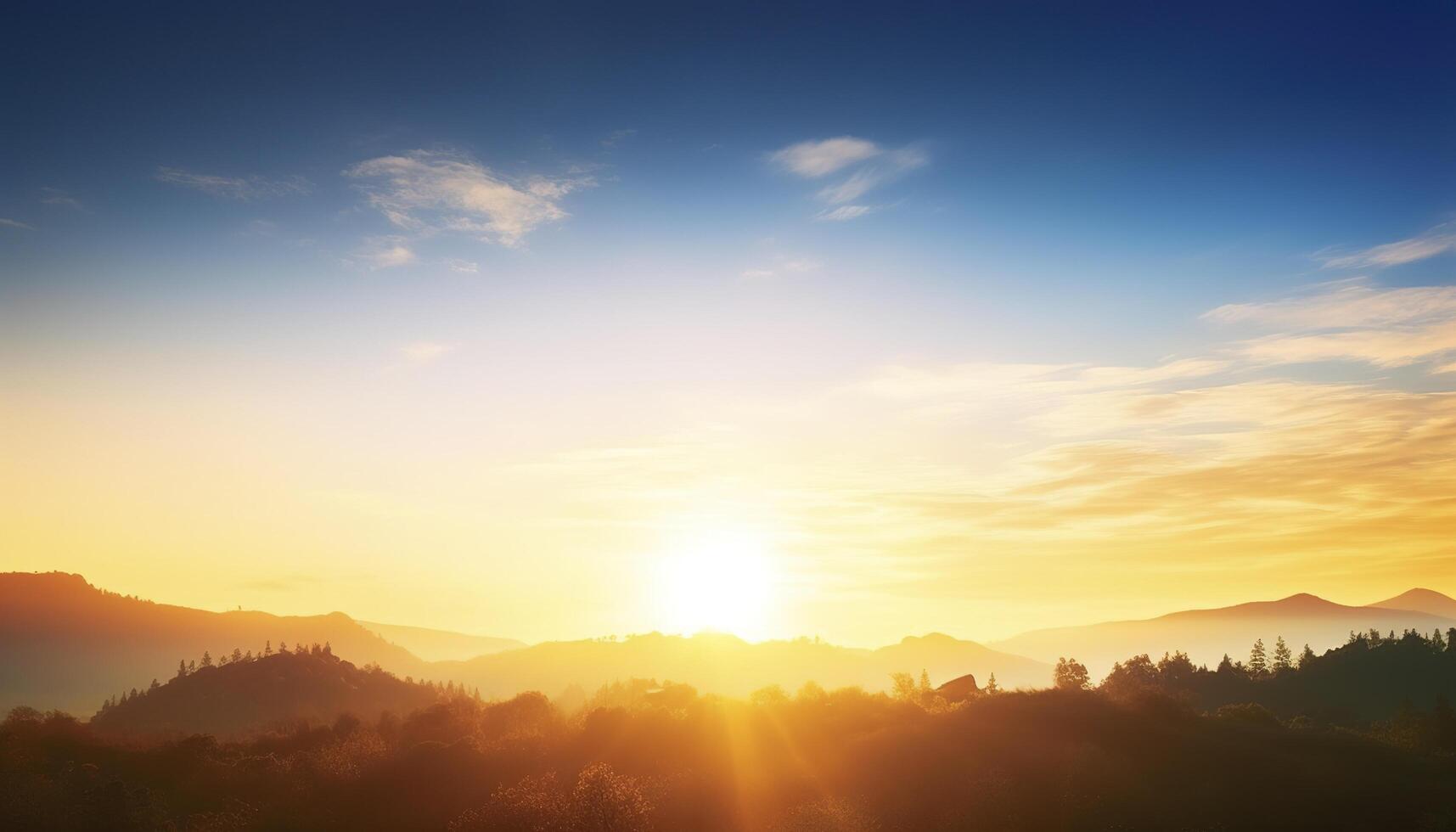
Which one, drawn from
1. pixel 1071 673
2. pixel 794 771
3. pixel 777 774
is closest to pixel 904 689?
pixel 1071 673

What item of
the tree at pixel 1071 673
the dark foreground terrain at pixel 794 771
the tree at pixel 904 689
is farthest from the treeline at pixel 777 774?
the tree at pixel 1071 673

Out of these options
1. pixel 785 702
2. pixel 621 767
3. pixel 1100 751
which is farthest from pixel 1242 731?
pixel 621 767

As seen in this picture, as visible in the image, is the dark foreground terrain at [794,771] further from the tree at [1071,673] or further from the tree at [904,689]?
the tree at [1071,673]

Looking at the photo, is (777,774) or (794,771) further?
(794,771)

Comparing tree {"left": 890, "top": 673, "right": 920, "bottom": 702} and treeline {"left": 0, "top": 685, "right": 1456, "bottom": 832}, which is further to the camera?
tree {"left": 890, "top": 673, "right": 920, "bottom": 702}

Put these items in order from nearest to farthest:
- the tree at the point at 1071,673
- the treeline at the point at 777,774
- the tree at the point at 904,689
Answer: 1. the treeline at the point at 777,774
2. the tree at the point at 904,689
3. the tree at the point at 1071,673

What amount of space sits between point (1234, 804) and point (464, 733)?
341 ft

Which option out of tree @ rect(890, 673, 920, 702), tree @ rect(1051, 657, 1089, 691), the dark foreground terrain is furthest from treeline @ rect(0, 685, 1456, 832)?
tree @ rect(1051, 657, 1089, 691)

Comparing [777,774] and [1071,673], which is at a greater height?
[1071,673]

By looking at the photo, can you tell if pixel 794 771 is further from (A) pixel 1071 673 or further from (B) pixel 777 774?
(A) pixel 1071 673

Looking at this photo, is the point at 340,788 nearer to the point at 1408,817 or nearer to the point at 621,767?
the point at 621,767

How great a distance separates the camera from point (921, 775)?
92.9 metres

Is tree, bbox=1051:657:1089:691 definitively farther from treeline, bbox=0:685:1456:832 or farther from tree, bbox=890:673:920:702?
treeline, bbox=0:685:1456:832

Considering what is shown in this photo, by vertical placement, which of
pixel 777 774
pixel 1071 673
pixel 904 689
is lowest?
pixel 777 774
